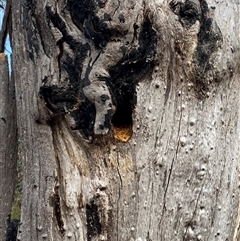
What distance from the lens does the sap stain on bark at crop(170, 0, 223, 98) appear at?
115 centimetres

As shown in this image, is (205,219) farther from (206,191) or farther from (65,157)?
(65,157)

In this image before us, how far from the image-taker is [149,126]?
115cm

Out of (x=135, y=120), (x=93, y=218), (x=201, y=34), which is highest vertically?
(x=201, y=34)

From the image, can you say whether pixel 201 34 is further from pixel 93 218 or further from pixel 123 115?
pixel 93 218

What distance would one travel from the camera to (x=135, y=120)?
1150 mm

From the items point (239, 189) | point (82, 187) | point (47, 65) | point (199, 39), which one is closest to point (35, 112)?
point (47, 65)

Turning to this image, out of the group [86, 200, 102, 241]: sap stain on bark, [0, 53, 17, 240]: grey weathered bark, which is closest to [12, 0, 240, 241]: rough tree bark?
[86, 200, 102, 241]: sap stain on bark

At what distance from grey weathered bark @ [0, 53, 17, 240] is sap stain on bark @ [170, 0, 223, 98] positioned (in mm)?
544

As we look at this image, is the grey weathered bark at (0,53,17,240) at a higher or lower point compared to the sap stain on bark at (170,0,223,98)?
lower

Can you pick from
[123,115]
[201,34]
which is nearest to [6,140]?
[123,115]

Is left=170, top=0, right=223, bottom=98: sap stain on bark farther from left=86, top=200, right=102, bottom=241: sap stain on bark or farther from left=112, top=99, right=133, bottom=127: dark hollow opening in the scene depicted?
left=86, top=200, right=102, bottom=241: sap stain on bark

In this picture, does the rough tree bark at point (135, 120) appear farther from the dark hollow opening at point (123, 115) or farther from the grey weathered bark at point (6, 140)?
the grey weathered bark at point (6, 140)

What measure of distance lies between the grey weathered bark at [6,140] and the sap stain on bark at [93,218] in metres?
0.38

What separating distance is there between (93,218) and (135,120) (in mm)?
243
